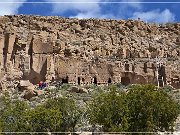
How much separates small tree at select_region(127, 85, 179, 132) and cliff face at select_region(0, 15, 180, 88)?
27608 mm

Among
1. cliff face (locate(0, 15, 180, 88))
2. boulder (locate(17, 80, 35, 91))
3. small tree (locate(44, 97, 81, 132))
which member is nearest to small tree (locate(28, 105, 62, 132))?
small tree (locate(44, 97, 81, 132))

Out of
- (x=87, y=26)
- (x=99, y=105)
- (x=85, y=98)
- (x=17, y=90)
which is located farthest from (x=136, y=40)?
(x=99, y=105)

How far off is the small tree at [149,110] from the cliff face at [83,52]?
27608mm

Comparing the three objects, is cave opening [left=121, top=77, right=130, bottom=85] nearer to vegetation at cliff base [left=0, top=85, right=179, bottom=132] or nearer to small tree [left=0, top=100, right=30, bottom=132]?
vegetation at cliff base [left=0, top=85, right=179, bottom=132]

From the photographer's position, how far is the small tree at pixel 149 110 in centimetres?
3161

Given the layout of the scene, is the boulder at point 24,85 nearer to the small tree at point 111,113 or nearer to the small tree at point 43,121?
the small tree at point 111,113

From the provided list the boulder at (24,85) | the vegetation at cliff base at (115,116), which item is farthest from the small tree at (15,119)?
the boulder at (24,85)

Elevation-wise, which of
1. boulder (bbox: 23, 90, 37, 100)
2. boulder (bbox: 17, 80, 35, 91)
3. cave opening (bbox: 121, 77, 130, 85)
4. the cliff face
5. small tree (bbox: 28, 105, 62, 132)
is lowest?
small tree (bbox: 28, 105, 62, 132)

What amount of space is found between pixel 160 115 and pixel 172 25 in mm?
52614

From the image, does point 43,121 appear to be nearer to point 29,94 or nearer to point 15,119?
point 15,119

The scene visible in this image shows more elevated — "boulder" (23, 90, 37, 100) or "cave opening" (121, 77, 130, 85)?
"cave opening" (121, 77, 130, 85)

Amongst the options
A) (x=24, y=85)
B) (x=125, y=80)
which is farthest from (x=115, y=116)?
(x=125, y=80)

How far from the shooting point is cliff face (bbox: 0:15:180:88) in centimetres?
6247

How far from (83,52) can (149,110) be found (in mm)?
35073
